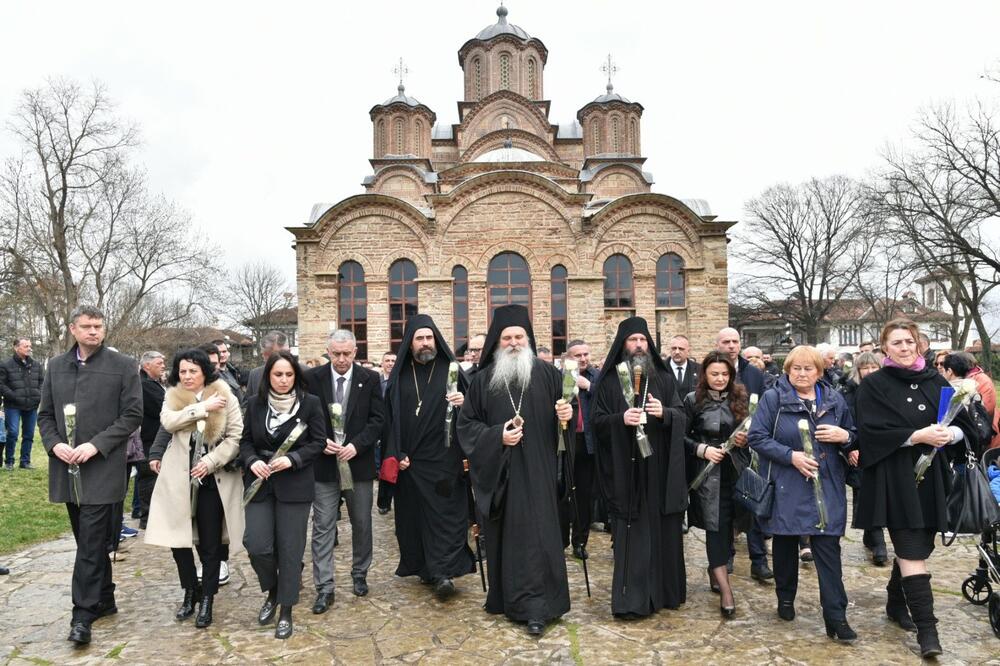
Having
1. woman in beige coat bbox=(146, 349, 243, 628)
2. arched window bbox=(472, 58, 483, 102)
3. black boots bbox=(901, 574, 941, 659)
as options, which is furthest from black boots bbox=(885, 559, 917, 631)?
arched window bbox=(472, 58, 483, 102)

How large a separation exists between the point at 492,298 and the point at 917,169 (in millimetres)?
17180

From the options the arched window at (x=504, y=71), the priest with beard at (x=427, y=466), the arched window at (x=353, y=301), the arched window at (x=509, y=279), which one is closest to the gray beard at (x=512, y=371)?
the priest with beard at (x=427, y=466)

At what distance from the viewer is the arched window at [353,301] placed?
2086cm

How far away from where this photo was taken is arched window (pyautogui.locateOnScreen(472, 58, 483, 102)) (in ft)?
106

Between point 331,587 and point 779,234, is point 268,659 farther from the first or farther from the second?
point 779,234

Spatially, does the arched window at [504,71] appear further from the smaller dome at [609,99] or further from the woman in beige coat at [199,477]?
the woman in beige coat at [199,477]

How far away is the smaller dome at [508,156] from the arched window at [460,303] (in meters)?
7.43

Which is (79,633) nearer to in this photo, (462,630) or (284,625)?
(284,625)

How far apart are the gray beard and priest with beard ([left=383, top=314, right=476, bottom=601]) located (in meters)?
0.55

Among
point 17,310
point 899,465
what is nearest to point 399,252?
point 17,310

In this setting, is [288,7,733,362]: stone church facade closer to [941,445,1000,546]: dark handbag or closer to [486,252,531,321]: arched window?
[486,252,531,321]: arched window

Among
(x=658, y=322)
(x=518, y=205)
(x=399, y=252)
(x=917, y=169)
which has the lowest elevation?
(x=658, y=322)

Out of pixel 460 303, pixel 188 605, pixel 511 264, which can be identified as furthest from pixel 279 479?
pixel 511 264

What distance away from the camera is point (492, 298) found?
21.1 metres
